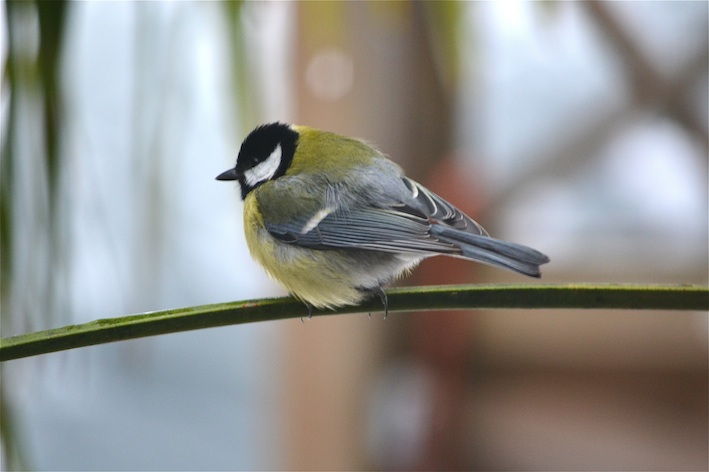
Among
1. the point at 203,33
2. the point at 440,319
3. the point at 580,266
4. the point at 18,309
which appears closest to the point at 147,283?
the point at 18,309

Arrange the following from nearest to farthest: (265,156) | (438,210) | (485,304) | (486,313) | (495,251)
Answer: (485,304) < (495,251) < (438,210) < (265,156) < (486,313)

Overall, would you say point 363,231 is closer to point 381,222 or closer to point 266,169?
point 381,222

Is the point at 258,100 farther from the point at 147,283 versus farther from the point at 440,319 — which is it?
the point at 440,319

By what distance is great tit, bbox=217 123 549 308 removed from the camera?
1.05m

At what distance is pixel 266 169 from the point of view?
47.9 inches

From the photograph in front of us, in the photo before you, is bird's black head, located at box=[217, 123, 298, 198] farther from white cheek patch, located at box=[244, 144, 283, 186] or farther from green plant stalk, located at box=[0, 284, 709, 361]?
green plant stalk, located at box=[0, 284, 709, 361]

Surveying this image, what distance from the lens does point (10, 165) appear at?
742 mm

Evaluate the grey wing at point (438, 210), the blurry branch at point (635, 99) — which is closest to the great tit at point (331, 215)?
the grey wing at point (438, 210)

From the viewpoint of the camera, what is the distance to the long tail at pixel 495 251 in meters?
0.74

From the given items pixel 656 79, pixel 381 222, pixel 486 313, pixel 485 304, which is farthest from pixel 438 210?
pixel 486 313

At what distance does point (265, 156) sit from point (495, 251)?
0.47 meters

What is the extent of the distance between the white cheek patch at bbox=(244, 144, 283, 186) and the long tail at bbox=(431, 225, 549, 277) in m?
0.31

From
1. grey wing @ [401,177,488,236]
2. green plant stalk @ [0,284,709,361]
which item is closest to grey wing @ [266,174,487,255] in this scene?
grey wing @ [401,177,488,236]

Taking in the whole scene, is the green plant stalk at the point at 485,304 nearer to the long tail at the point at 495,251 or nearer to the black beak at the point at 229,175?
the long tail at the point at 495,251
